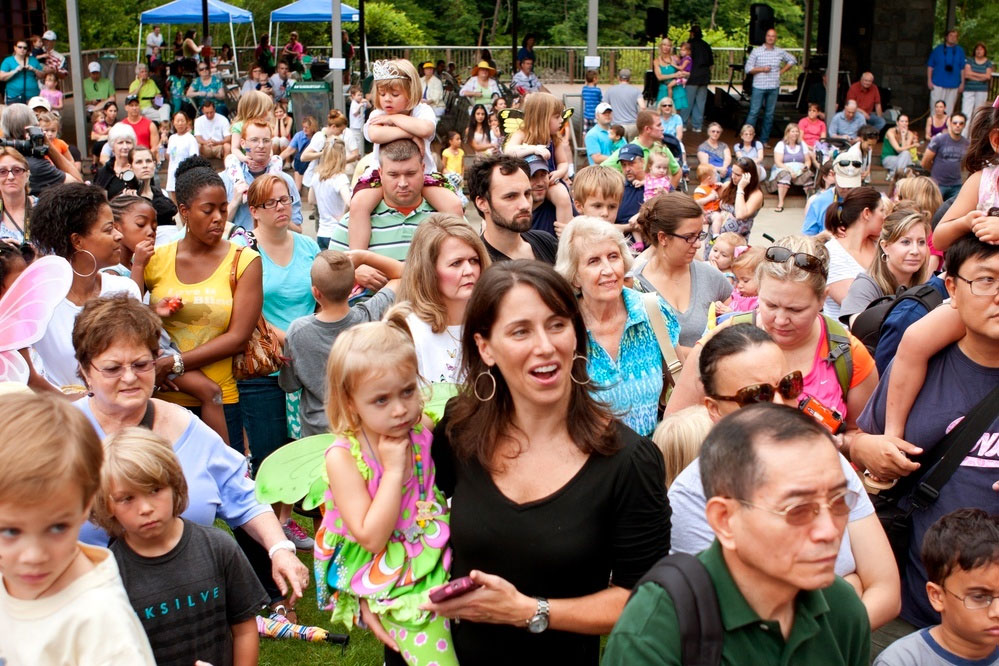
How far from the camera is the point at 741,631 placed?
1976 mm

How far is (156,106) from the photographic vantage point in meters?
20.5

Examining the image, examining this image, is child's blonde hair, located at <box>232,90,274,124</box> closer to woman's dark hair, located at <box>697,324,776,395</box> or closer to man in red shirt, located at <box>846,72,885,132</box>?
woman's dark hair, located at <box>697,324,776,395</box>

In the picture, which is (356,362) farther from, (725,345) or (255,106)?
(255,106)

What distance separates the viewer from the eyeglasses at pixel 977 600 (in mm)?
3029

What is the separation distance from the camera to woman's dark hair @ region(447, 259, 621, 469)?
2658 millimetres

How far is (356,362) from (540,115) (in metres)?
4.96

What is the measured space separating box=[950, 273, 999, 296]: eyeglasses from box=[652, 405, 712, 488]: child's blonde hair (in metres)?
0.89

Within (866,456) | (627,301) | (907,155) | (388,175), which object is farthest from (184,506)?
(907,155)

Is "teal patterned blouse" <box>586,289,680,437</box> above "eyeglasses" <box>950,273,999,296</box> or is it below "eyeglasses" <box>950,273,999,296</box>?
below

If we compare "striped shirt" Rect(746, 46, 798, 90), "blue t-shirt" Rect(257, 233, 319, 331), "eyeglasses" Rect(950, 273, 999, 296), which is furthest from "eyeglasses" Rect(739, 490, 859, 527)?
"striped shirt" Rect(746, 46, 798, 90)

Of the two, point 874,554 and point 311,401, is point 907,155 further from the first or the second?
point 874,554

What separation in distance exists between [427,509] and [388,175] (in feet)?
9.43

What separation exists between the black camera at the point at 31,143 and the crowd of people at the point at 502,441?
11.3 ft

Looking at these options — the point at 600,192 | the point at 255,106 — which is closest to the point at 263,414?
the point at 600,192
